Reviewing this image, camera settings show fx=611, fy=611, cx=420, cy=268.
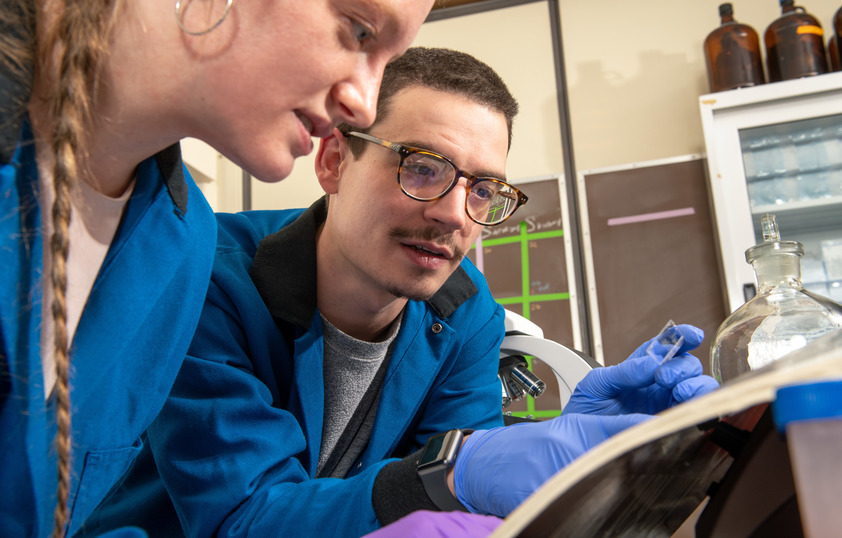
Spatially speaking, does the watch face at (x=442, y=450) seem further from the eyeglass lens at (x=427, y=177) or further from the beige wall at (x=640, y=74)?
the beige wall at (x=640, y=74)

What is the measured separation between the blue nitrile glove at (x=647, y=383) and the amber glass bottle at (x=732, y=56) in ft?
5.15

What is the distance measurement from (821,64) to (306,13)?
87.9 inches

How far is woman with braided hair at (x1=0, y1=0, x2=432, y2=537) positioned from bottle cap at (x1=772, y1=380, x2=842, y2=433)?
0.45m

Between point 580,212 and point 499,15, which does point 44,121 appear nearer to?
point 580,212

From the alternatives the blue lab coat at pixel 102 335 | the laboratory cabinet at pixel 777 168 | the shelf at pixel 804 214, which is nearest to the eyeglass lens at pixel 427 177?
the blue lab coat at pixel 102 335

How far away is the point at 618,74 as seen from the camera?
2574mm

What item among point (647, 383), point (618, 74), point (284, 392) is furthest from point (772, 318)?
point (618, 74)

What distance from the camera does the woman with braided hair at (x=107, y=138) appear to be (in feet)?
1.71

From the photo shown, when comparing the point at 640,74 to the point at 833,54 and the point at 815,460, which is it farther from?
the point at 815,460

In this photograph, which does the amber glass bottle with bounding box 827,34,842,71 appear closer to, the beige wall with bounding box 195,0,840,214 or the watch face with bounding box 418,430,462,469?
the beige wall with bounding box 195,0,840,214

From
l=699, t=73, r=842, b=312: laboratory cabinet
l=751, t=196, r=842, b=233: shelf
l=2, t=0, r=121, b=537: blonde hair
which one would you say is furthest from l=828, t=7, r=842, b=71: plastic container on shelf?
l=2, t=0, r=121, b=537: blonde hair

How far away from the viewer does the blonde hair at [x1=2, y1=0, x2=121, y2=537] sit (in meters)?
0.44

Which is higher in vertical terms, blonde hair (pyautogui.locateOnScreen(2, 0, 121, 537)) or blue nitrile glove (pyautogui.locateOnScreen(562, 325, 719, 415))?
blonde hair (pyautogui.locateOnScreen(2, 0, 121, 537))

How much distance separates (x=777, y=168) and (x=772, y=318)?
1498 mm
